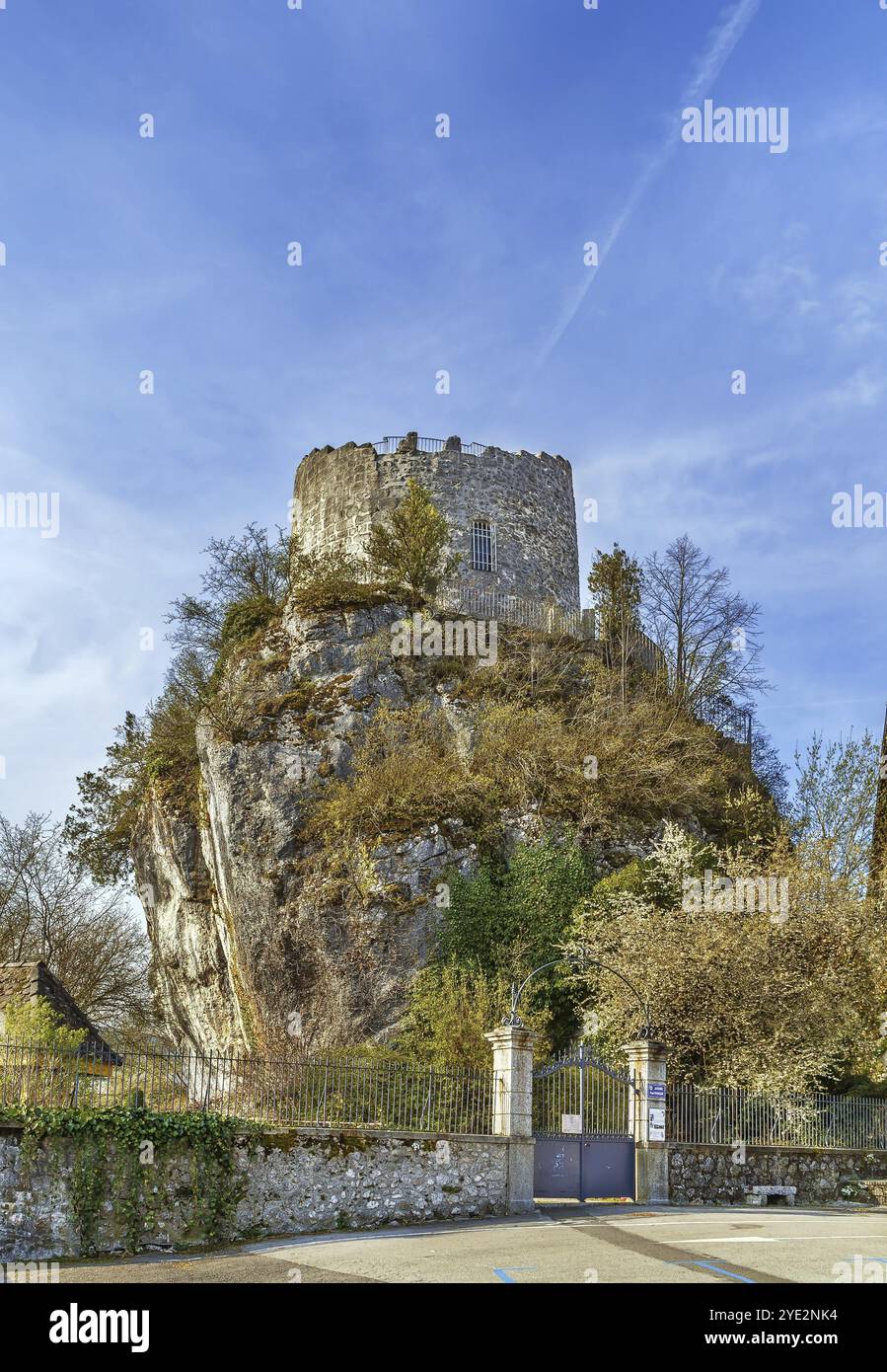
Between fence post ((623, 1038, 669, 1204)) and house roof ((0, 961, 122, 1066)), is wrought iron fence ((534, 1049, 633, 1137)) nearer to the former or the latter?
fence post ((623, 1038, 669, 1204))

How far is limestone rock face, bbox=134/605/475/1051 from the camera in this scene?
24.9m

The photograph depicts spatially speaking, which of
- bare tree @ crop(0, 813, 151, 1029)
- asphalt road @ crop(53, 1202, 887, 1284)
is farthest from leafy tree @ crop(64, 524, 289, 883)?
asphalt road @ crop(53, 1202, 887, 1284)

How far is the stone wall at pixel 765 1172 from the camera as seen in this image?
19.2 metres

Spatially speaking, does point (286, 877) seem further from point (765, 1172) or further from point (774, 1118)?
point (765, 1172)

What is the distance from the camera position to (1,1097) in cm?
1401

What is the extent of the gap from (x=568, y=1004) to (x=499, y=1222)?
8068 millimetres

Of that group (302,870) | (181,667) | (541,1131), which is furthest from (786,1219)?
(181,667)

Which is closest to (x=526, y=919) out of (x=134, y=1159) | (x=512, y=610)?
(x=134, y=1159)

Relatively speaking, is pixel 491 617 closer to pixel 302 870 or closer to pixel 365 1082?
pixel 302 870

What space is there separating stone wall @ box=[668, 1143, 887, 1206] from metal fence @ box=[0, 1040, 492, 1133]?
159 inches

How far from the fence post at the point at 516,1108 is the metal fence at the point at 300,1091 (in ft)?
0.87

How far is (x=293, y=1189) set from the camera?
15.4m

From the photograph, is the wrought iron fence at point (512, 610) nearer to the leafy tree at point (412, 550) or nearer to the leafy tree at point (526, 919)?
the leafy tree at point (412, 550)

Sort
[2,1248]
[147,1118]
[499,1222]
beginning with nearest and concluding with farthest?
[2,1248] → [147,1118] → [499,1222]
